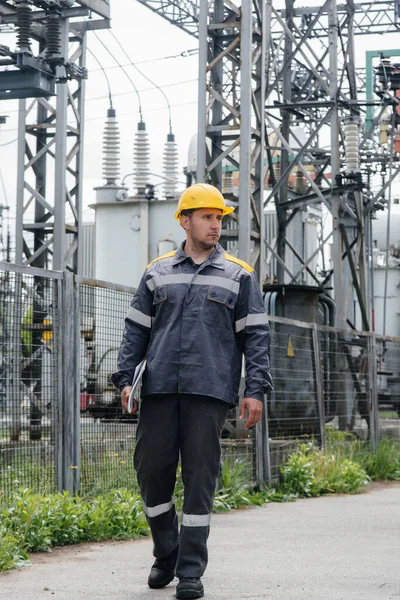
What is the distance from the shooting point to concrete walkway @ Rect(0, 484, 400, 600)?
601cm

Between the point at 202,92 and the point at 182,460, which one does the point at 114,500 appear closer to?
the point at 182,460

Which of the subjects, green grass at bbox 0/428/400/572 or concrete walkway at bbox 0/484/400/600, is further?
green grass at bbox 0/428/400/572

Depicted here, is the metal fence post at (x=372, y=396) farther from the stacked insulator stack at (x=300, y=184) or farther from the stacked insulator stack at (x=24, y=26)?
the stacked insulator stack at (x=300, y=184)

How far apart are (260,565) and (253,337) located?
1.62m

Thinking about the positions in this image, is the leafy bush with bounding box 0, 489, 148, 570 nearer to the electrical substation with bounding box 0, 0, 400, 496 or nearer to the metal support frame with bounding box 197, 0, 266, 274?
the electrical substation with bounding box 0, 0, 400, 496

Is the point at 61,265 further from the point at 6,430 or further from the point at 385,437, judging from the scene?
the point at 6,430

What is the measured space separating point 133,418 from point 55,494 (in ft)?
5.31

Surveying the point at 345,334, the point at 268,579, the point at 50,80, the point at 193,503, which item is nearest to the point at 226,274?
the point at 193,503

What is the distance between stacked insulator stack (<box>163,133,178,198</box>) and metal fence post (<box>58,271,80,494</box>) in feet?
110

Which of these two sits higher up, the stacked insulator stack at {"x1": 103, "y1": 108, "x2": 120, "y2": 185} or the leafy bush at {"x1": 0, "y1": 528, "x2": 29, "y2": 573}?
the stacked insulator stack at {"x1": 103, "y1": 108, "x2": 120, "y2": 185}

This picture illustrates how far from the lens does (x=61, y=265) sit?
55.3ft

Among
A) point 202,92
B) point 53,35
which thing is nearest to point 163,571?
point 202,92

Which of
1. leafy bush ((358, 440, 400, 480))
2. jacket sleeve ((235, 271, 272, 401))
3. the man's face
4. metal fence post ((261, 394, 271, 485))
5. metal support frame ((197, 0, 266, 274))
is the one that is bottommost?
leafy bush ((358, 440, 400, 480))

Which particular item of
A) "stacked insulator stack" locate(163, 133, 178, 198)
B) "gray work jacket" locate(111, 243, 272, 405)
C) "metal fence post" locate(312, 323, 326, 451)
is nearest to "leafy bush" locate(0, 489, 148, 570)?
"gray work jacket" locate(111, 243, 272, 405)
